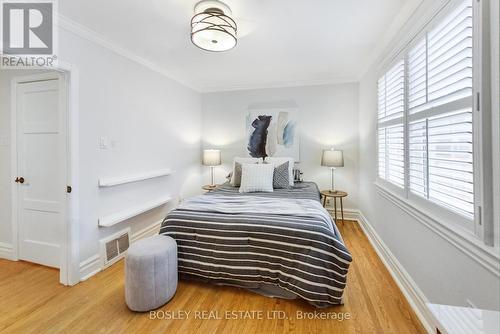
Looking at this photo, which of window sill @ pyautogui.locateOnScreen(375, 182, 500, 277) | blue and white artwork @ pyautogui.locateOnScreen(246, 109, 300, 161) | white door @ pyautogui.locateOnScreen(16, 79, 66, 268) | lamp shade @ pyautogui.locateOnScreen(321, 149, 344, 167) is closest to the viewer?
window sill @ pyautogui.locateOnScreen(375, 182, 500, 277)

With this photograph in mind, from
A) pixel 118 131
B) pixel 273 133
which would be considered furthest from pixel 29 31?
pixel 273 133

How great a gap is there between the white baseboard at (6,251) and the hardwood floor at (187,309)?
351 mm

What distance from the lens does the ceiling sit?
6.03ft

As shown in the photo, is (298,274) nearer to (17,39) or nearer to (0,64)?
(17,39)

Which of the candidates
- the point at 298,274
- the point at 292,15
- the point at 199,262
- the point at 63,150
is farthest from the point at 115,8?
the point at 298,274

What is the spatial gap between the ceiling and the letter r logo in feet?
0.49

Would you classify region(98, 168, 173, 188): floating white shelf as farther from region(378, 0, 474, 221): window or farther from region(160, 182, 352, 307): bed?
region(378, 0, 474, 221): window

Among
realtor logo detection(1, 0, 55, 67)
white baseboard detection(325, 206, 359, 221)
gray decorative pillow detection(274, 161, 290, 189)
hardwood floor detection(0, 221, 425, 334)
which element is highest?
realtor logo detection(1, 0, 55, 67)

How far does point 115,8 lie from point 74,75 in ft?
2.32

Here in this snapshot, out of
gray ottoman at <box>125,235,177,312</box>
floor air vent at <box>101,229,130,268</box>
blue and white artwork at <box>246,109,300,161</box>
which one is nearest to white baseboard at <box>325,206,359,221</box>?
blue and white artwork at <box>246,109,300,161</box>

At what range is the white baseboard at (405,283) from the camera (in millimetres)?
1554

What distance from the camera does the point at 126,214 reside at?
2.58 m

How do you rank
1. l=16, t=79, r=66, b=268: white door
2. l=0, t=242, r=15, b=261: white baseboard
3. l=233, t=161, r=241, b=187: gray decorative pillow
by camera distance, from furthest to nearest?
l=233, t=161, r=241, b=187: gray decorative pillow < l=0, t=242, r=15, b=261: white baseboard < l=16, t=79, r=66, b=268: white door

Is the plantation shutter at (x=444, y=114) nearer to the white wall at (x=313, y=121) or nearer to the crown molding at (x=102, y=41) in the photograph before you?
the white wall at (x=313, y=121)
